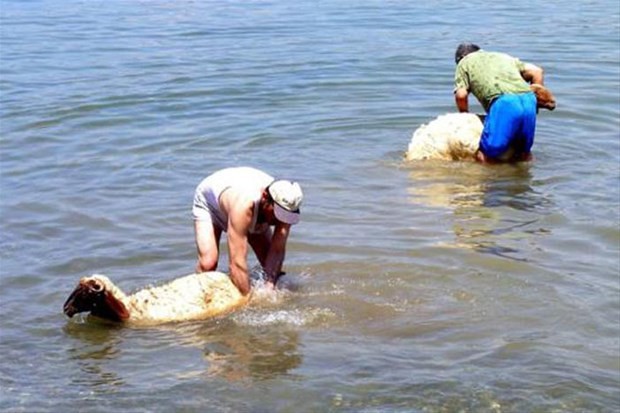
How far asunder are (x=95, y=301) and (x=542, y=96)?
5979mm

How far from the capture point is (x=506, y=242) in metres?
9.03

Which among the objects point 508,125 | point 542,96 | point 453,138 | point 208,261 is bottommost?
point 208,261

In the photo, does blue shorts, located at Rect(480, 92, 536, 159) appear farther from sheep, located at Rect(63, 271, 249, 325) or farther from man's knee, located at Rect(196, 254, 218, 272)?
sheep, located at Rect(63, 271, 249, 325)

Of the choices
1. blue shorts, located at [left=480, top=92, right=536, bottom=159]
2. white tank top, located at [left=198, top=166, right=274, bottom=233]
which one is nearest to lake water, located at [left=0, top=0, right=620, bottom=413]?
blue shorts, located at [left=480, top=92, right=536, bottom=159]

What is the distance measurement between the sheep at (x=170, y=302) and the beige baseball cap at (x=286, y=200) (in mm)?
764

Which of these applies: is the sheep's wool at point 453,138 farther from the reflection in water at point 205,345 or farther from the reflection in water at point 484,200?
the reflection in water at point 205,345

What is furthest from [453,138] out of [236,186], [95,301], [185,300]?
[95,301]

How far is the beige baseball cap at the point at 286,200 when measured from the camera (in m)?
6.92

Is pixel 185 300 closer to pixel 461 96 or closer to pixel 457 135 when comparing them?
pixel 457 135

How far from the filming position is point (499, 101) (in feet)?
36.2

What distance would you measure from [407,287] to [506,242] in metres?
1.35

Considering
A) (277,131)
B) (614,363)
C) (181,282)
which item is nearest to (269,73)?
(277,131)

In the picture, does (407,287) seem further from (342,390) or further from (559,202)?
(559,202)

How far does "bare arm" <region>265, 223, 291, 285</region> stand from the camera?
7.32 metres
